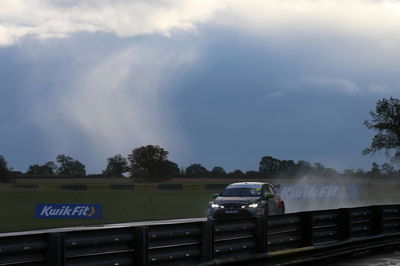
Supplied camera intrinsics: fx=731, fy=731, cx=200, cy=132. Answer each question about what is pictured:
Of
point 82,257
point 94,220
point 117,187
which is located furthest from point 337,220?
point 117,187

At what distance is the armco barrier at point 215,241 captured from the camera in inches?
342

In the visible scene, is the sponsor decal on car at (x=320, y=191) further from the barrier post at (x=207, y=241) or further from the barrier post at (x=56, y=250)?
the barrier post at (x=56, y=250)

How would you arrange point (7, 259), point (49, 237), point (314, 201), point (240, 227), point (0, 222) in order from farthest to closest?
point (314, 201) → point (0, 222) → point (240, 227) → point (49, 237) → point (7, 259)

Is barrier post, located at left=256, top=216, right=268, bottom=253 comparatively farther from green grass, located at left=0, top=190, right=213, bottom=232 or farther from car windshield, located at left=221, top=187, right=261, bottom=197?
green grass, located at left=0, top=190, right=213, bottom=232

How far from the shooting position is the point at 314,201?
59.4 m

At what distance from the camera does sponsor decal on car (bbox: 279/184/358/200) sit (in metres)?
58.3

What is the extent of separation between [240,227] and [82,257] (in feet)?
12.3

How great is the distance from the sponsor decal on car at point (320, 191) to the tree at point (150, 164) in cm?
11644

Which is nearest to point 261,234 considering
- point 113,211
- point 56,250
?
point 56,250

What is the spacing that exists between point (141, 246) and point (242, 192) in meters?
16.3

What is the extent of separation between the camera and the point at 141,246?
993cm

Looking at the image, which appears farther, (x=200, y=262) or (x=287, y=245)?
(x=287, y=245)

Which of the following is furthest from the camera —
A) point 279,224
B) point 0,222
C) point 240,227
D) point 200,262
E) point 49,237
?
point 0,222

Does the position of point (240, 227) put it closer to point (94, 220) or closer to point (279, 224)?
point (279, 224)
